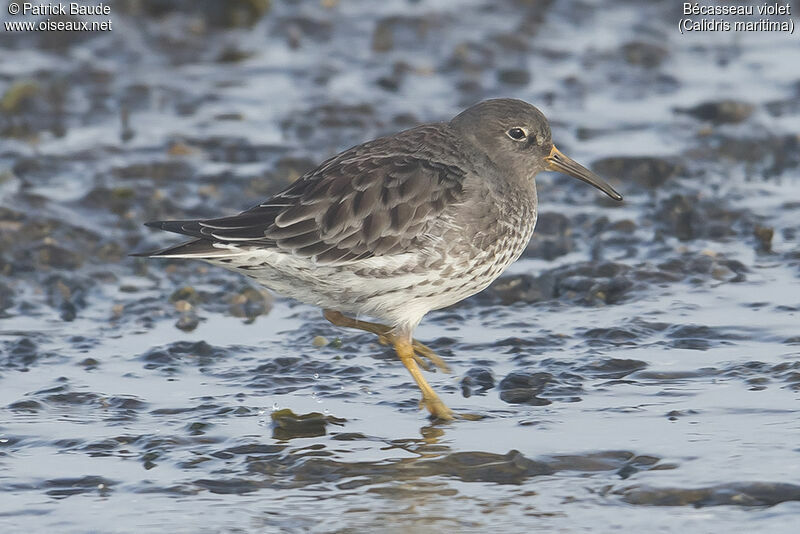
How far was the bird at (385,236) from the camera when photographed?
298 inches

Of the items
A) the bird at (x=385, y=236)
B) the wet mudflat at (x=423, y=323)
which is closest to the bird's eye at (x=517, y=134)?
the bird at (x=385, y=236)

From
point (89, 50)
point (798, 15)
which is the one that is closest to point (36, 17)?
point (89, 50)

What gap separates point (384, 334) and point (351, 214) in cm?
96

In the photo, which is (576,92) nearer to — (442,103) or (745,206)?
(442,103)

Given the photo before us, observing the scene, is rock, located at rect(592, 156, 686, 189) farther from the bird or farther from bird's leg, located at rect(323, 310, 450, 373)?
bird's leg, located at rect(323, 310, 450, 373)

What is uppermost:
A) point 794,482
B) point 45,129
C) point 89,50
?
point 89,50

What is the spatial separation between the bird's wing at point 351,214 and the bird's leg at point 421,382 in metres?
0.66

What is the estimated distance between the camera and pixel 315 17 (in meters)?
15.2

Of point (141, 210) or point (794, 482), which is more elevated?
point (141, 210)

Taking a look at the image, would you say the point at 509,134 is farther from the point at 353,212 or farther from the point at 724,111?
the point at 724,111

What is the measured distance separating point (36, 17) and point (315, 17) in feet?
10.4

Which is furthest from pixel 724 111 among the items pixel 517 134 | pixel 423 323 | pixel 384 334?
pixel 384 334

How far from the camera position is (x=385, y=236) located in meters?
7.59

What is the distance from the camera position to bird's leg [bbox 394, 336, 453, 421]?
24.5 ft
